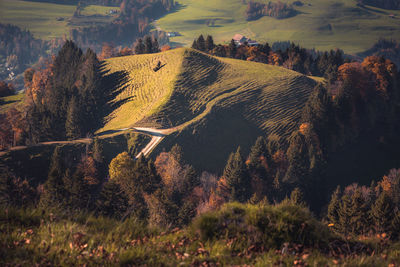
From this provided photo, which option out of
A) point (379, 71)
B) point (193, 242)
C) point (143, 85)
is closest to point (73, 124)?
point (143, 85)

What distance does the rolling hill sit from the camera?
85438 mm

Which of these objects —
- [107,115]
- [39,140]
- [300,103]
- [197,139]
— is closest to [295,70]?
[300,103]

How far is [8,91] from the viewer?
149m

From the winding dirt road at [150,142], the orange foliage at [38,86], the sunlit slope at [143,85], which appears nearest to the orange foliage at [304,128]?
the winding dirt road at [150,142]

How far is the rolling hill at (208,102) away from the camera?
85.4m

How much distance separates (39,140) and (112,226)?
9194 centimetres

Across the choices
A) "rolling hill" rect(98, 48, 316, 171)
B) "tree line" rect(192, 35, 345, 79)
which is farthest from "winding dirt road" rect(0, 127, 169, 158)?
"tree line" rect(192, 35, 345, 79)

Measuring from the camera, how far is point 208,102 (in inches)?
3816

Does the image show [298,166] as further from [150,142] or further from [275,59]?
[275,59]

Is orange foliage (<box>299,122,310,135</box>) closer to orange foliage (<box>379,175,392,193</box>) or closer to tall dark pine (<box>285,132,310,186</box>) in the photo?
tall dark pine (<box>285,132,310,186</box>)

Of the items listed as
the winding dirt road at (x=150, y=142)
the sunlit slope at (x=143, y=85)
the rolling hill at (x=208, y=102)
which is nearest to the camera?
the winding dirt road at (x=150, y=142)

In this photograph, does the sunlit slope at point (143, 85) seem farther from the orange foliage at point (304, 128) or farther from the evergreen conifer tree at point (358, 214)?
the evergreen conifer tree at point (358, 214)

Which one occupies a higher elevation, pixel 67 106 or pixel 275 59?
pixel 275 59

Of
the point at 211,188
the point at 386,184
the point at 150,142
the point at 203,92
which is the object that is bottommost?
the point at 386,184
